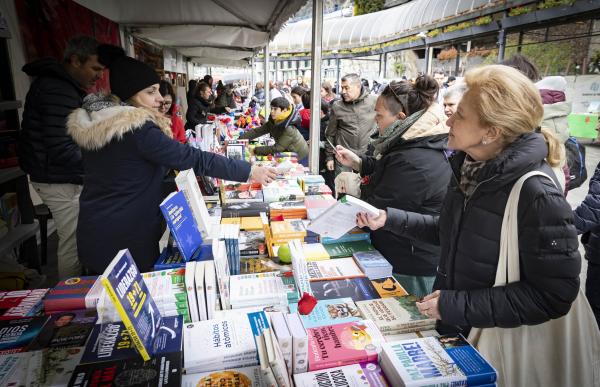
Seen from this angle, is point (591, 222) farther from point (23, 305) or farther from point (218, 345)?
point (23, 305)

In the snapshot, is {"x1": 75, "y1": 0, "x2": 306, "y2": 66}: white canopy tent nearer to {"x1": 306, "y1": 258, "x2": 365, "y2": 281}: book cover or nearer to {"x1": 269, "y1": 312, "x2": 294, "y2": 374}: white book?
{"x1": 306, "y1": 258, "x2": 365, "y2": 281}: book cover

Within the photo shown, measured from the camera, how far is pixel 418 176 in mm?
1960

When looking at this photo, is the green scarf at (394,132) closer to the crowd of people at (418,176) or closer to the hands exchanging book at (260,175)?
the crowd of people at (418,176)

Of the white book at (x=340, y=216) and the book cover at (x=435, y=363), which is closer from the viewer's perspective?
the book cover at (x=435, y=363)

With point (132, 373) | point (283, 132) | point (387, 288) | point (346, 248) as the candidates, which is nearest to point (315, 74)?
point (283, 132)

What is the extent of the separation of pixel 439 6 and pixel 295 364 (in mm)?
20301

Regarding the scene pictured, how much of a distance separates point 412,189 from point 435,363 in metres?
1.05

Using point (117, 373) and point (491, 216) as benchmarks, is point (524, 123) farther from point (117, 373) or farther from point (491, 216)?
point (117, 373)

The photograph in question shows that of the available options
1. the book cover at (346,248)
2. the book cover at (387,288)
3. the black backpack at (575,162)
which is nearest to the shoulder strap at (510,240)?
the book cover at (387,288)

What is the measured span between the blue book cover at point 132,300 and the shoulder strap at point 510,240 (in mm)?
1126

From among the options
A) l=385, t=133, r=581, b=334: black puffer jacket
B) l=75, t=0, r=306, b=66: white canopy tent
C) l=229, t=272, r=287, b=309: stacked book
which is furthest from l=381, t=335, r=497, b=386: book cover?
l=75, t=0, r=306, b=66: white canopy tent

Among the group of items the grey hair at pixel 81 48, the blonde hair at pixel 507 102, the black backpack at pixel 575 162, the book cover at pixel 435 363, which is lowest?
the book cover at pixel 435 363

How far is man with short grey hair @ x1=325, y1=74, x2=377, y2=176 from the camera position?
15.0ft

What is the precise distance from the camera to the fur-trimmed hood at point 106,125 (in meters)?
1.76
